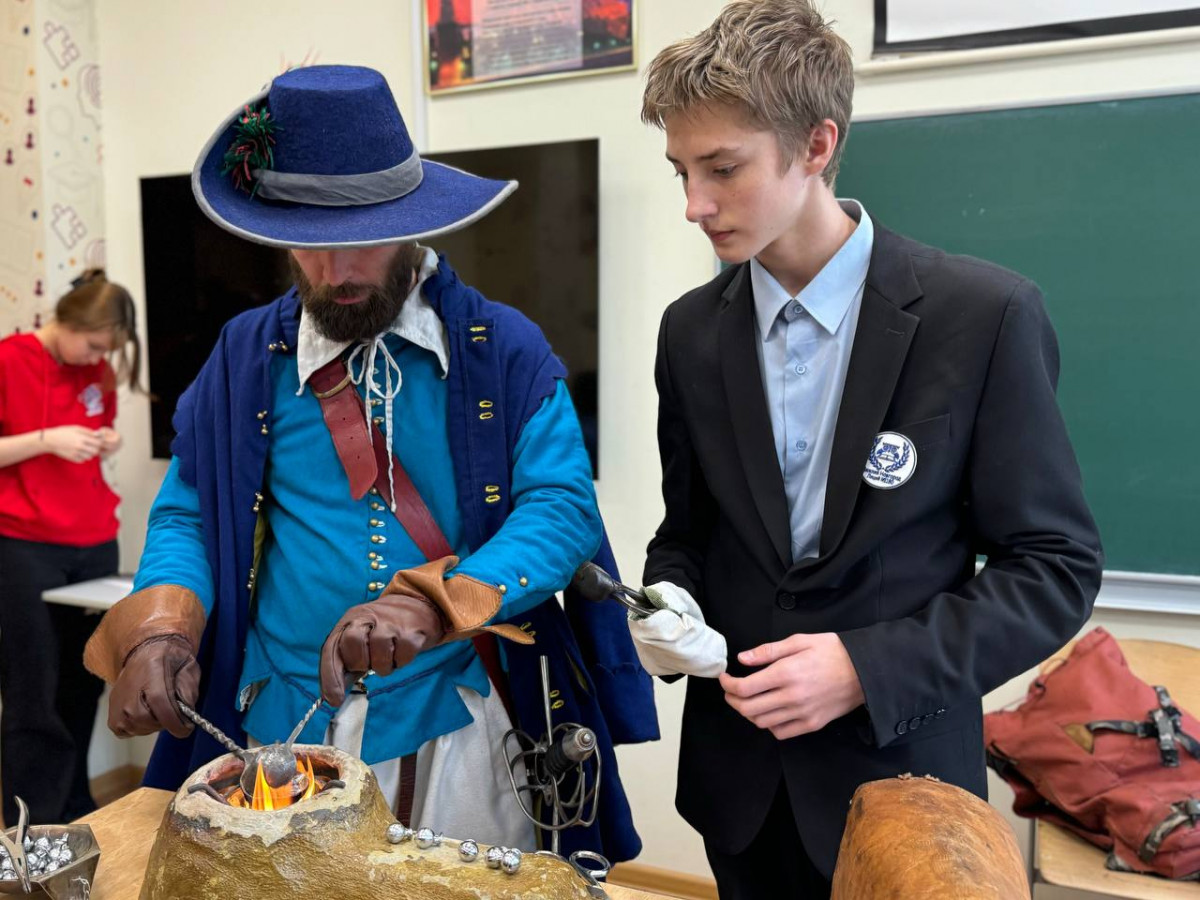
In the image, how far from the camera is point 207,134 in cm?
330

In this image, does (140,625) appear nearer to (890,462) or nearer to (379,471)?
(379,471)

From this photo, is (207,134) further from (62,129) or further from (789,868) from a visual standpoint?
(789,868)

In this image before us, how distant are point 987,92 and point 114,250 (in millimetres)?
2937

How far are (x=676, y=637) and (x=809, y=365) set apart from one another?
0.40 metres

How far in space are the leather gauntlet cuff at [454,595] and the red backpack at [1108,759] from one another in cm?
134

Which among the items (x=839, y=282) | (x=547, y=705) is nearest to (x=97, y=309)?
(x=547, y=705)

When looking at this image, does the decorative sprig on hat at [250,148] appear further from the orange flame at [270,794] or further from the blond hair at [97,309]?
the blond hair at [97,309]

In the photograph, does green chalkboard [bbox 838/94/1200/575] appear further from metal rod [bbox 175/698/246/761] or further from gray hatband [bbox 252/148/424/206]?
metal rod [bbox 175/698/246/761]

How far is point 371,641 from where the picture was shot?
3.48 ft

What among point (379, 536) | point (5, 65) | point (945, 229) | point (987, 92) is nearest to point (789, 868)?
point (379, 536)

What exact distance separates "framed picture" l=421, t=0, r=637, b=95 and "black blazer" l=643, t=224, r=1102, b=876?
1.56 metres

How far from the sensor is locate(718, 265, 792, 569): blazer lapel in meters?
1.24

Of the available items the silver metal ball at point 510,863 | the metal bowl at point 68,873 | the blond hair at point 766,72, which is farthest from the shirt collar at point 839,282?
the metal bowl at point 68,873

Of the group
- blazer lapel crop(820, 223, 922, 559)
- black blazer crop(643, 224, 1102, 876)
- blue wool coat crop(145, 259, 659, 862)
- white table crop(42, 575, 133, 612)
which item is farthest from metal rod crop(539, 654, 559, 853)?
white table crop(42, 575, 133, 612)
